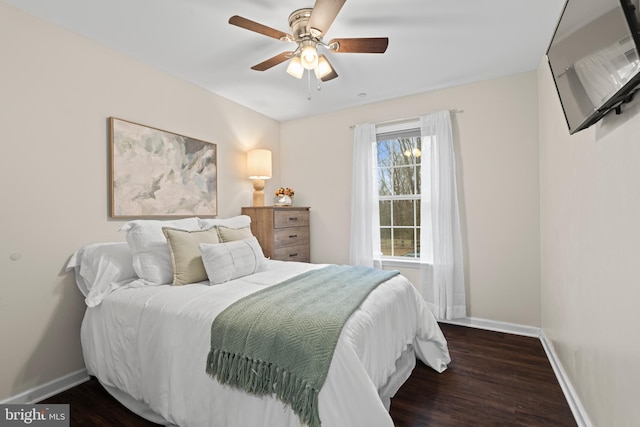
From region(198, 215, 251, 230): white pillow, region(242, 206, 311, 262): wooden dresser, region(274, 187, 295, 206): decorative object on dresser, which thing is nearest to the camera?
region(198, 215, 251, 230): white pillow

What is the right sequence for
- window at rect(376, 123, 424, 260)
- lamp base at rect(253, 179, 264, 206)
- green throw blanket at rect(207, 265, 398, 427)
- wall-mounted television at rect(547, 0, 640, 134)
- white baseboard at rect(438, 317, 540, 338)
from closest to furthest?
wall-mounted television at rect(547, 0, 640, 134), green throw blanket at rect(207, 265, 398, 427), white baseboard at rect(438, 317, 540, 338), window at rect(376, 123, 424, 260), lamp base at rect(253, 179, 264, 206)

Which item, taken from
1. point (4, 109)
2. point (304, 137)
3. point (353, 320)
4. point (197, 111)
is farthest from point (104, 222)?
point (304, 137)

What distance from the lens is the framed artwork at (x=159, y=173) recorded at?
2471 millimetres

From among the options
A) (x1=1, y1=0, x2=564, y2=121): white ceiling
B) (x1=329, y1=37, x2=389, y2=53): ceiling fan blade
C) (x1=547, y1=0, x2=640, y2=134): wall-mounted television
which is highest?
(x1=1, y1=0, x2=564, y2=121): white ceiling

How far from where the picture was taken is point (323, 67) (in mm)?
2131

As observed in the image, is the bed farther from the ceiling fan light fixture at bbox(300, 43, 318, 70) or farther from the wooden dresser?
the ceiling fan light fixture at bbox(300, 43, 318, 70)

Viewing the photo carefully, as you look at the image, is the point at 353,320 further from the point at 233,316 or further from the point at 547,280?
the point at 547,280

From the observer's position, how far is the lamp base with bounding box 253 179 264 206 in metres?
3.81

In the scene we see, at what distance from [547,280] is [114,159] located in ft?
12.5

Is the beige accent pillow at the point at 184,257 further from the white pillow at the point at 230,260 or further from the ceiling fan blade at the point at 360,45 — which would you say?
the ceiling fan blade at the point at 360,45

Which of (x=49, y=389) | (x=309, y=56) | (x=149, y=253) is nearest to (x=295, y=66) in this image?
(x=309, y=56)

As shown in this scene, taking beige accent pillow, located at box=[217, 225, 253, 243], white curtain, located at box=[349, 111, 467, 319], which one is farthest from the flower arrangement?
white curtain, located at box=[349, 111, 467, 319]

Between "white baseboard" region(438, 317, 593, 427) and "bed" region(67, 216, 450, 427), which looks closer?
"bed" region(67, 216, 450, 427)

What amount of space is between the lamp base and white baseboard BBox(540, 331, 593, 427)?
10.6ft
